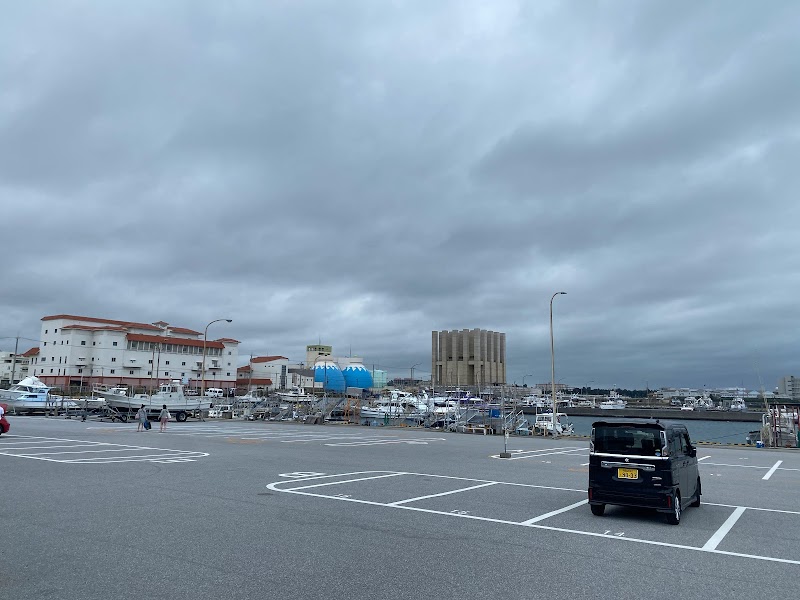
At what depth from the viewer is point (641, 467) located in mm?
11242

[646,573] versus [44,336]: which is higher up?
[44,336]

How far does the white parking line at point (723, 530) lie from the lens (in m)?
9.40

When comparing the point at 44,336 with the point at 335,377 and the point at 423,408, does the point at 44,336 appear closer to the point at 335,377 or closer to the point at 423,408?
the point at 335,377

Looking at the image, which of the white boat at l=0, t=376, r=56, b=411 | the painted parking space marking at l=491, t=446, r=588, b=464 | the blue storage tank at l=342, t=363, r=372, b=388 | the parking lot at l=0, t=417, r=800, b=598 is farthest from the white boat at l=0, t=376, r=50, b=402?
the painted parking space marking at l=491, t=446, r=588, b=464

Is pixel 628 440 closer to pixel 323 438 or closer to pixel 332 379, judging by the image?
pixel 323 438

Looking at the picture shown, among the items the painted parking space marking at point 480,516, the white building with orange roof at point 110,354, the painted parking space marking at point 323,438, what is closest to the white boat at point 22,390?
the white building with orange roof at point 110,354

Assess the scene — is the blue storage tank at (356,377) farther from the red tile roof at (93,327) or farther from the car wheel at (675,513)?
the car wheel at (675,513)

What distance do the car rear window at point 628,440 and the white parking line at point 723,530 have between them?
5.33 feet

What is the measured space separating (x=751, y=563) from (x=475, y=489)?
738 cm

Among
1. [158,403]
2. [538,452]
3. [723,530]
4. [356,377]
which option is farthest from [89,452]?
[356,377]

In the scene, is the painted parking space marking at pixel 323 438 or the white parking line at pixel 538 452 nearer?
the white parking line at pixel 538 452

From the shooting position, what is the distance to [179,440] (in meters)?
29.2

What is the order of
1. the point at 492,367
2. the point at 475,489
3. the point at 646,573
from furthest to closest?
the point at 492,367
the point at 475,489
the point at 646,573

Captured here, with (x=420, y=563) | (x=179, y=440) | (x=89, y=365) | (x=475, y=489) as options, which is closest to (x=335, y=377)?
(x=89, y=365)
